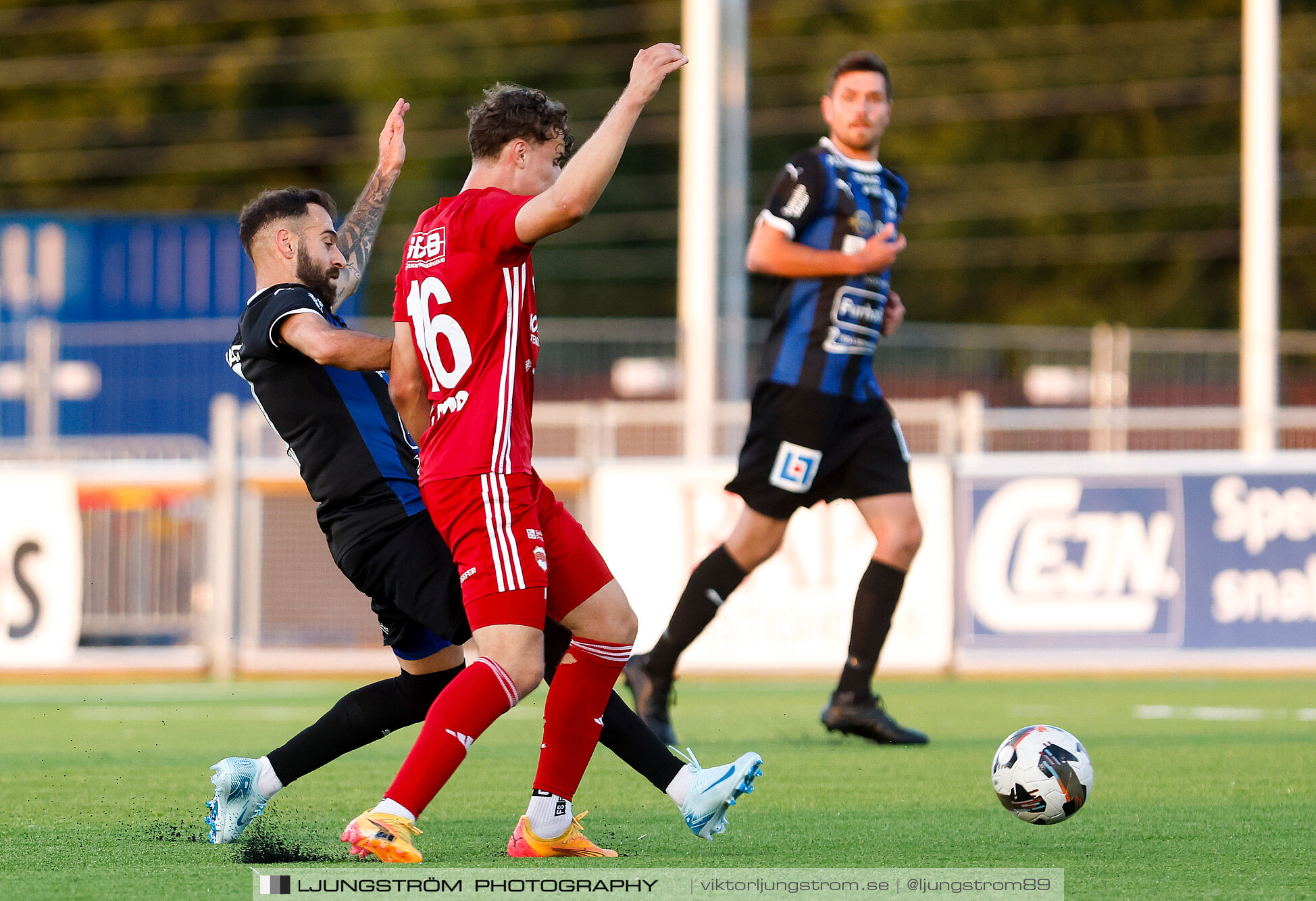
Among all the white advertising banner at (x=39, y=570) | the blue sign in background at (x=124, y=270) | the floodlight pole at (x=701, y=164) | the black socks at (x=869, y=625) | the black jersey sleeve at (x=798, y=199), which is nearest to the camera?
the black socks at (x=869, y=625)

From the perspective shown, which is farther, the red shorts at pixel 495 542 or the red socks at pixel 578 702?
the red socks at pixel 578 702

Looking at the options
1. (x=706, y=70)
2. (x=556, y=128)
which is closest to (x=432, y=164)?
(x=706, y=70)

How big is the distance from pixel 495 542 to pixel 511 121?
987mm

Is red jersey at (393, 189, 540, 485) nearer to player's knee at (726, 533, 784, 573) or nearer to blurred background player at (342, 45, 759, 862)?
blurred background player at (342, 45, 759, 862)

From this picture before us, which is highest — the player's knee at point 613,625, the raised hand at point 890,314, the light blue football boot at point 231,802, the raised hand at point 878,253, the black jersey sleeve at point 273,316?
the raised hand at point 878,253

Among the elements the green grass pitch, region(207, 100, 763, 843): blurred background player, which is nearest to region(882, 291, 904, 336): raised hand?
the green grass pitch

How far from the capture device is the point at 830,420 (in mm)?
6941

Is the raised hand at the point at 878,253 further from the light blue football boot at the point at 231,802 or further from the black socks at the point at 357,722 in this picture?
the light blue football boot at the point at 231,802

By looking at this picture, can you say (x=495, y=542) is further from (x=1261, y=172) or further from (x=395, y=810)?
(x=1261, y=172)

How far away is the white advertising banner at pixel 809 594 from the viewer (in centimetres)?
1141

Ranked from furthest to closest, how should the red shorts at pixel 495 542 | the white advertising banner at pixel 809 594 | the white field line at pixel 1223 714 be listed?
1. the white advertising banner at pixel 809 594
2. the white field line at pixel 1223 714
3. the red shorts at pixel 495 542

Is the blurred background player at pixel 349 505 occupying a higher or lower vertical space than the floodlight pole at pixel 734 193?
lower

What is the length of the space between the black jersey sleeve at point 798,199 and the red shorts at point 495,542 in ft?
9.05

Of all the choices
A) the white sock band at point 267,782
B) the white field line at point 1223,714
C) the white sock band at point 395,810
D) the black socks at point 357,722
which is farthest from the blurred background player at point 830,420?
the white sock band at point 395,810
